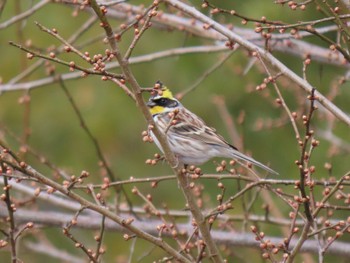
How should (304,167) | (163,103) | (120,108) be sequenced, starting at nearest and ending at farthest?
1. (304,167)
2. (163,103)
3. (120,108)

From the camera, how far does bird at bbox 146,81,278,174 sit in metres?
6.48

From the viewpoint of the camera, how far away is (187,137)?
672 centimetres

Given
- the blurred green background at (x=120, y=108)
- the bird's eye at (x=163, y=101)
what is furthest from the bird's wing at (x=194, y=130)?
the blurred green background at (x=120, y=108)

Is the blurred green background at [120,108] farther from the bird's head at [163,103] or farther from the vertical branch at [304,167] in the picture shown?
the vertical branch at [304,167]

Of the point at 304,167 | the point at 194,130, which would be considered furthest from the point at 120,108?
the point at 304,167

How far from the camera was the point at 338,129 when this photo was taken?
11516mm

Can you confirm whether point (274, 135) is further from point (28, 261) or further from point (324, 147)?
point (28, 261)

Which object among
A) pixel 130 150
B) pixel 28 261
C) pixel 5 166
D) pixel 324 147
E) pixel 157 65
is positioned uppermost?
pixel 157 65

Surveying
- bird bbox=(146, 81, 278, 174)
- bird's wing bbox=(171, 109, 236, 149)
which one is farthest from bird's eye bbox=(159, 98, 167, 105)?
bird's wing bbox=(171, 109, 236, 149)

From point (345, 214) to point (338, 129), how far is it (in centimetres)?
101

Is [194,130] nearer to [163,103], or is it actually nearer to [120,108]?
[163,103]

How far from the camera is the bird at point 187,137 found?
21.3 feet

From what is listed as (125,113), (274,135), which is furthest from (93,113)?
(274,135)

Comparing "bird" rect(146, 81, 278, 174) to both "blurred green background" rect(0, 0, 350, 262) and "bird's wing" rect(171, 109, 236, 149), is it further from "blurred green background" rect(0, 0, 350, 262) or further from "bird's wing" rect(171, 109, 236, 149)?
"blurred green background" rect(0, 0, 350, 262)
